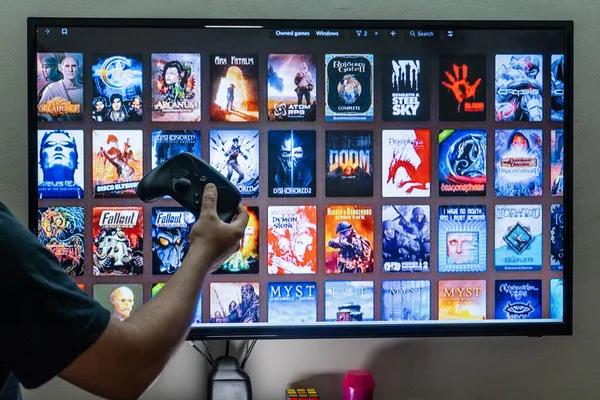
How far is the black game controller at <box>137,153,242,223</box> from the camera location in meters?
1.24

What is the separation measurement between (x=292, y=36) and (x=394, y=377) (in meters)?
0.87

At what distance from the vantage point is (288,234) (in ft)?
5.17

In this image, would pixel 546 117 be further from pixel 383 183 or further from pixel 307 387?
pixel 307 387

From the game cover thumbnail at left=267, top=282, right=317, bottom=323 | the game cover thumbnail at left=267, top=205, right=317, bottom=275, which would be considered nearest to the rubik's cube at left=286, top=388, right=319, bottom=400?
the game cover thumbnail at left=267, top=282, right=317, bottom=323

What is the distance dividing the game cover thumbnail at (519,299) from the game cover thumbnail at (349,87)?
513 mm

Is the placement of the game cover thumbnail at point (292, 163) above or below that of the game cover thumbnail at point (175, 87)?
below

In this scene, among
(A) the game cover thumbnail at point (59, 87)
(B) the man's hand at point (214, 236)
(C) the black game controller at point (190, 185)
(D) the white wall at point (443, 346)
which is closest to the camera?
(B) the man's hand at point (214, 236)

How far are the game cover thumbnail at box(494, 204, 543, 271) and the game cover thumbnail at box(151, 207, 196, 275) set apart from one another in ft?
2.35

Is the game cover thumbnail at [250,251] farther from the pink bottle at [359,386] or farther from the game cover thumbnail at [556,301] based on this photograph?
the game cover thumbnail at [556,301]

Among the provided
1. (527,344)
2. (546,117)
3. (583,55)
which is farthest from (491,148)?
(527,344)

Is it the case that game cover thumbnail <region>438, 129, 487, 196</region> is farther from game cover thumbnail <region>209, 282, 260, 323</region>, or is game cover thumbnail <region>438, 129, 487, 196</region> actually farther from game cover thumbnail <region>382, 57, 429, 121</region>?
game cover thumbnail <region>209, 282, 260, 323</region>

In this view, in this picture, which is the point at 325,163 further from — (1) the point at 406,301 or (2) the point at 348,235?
(1) the point at 406,301

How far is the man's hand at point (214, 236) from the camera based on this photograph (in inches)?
43.8

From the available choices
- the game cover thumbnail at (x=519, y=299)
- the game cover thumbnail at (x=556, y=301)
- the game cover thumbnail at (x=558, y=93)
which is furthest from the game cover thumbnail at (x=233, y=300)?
the game cover thumbnail at (x=558, y=93)
